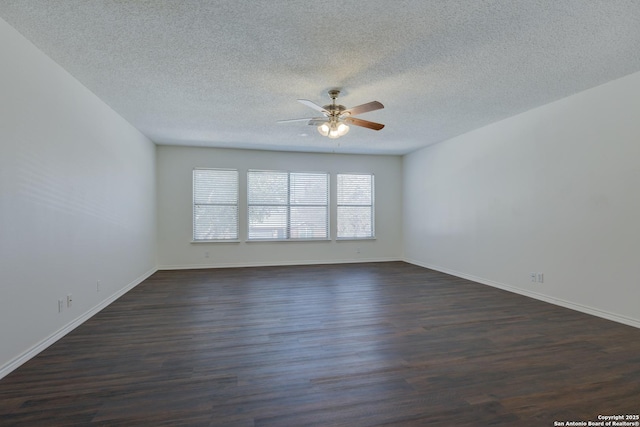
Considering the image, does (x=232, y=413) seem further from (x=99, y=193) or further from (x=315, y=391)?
(x=99, y=193)

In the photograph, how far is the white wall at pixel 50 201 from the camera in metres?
2.24

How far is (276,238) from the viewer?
6703mm

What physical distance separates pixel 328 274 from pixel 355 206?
2.10m

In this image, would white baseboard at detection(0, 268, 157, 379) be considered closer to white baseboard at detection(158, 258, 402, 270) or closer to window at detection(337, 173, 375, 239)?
white baseboard at detection(158, 258, 402, 270)

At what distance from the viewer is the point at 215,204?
6.41 metres

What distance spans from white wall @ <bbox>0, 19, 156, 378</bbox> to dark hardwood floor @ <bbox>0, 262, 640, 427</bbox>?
11.2 inches

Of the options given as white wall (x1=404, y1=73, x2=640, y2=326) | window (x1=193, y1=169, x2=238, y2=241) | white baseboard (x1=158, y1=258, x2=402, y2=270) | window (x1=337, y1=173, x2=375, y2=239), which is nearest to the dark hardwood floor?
white wall (x1=404, y1=73, x2=640, y2=326)

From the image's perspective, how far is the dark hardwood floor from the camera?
68.6 inches

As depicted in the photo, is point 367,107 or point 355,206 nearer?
point 367,107

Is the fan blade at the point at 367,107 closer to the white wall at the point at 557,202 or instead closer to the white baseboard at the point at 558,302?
the white wall at the point at 557,202

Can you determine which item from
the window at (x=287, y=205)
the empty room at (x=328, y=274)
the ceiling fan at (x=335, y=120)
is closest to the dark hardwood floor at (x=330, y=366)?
the empty room at (x=328, y=274)

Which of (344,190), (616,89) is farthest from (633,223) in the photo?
(344,190)

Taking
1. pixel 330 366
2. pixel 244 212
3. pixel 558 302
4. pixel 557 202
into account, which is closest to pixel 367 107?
pixel 330 366

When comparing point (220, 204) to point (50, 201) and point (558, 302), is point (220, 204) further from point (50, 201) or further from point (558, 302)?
point (558, 302)
